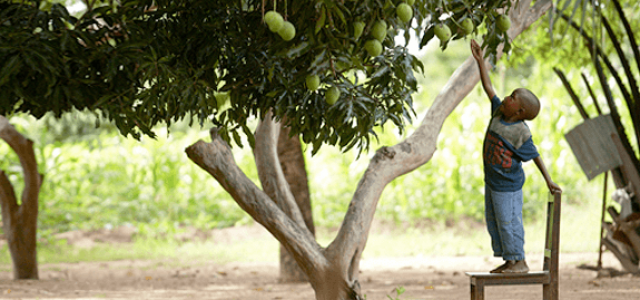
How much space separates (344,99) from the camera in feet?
8.59

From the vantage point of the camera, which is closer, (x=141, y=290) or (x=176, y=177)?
(x=141, y=290)

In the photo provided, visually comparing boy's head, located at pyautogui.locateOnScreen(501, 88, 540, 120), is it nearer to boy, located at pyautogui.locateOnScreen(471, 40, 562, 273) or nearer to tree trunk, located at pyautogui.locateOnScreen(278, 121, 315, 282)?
boy, located at pyautogui.locateOnScreen(471, 40, 562, 273)

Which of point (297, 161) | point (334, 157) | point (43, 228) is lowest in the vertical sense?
point (43, 228)

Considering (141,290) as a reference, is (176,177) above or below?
above

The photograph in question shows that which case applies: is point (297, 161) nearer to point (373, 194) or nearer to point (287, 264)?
point (287, 264)

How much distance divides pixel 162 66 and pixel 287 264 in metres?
3.18

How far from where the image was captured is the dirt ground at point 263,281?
177 inches

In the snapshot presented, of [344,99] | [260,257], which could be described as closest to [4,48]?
[344,99]

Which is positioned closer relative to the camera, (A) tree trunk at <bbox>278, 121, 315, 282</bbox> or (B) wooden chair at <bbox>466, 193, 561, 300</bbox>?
(B) wooden chair at <bbox>466, 193, 561, 300</bbox>

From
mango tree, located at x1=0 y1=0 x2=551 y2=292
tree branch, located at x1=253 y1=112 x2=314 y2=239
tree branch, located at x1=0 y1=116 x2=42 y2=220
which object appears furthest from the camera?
tree branch, located at x1=0 y1=116 x2=42 y2=220

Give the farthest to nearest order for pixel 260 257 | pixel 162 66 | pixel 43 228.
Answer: pixel 43 228
pixel 260 257
pixel 162 66

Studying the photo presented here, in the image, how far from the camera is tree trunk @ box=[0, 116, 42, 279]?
5.54 metres

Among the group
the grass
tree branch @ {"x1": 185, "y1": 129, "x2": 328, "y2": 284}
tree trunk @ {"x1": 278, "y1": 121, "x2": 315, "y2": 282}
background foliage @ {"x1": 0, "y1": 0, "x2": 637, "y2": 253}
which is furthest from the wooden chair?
background foliage @ {"x1": 0, "y1": 0, "x2": 637, "y2": 253}

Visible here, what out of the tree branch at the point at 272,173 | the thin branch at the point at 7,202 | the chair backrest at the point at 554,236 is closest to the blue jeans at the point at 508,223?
the chair backrest at the point at 554,236
